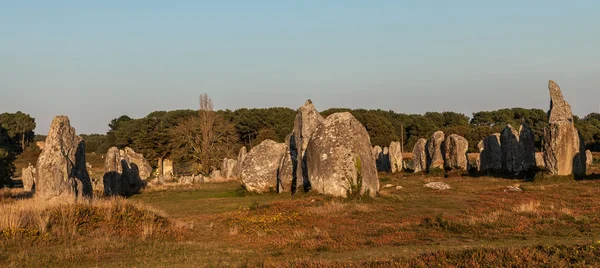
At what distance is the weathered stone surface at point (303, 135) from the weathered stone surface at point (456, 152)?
65.9 ft

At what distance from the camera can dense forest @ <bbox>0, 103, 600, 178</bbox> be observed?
5991 cm

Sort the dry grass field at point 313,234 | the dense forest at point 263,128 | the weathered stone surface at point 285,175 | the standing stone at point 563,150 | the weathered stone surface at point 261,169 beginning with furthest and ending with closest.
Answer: the dense forest at point 263,128, the standing stone at point 563,150, the weathered stone surface at point 261,169, the weathered stone surface at point 285,175, the dry grass field at point 313,234

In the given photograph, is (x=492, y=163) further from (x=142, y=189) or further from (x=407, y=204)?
(x=142, y=189)

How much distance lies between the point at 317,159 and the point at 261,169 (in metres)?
7.05

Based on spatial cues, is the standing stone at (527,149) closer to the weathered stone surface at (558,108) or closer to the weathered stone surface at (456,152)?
the weathered stone surface at (558,108)

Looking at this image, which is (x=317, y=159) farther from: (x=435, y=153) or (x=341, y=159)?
(x=435, y=153)

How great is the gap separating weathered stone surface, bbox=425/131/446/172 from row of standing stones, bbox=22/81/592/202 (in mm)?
225

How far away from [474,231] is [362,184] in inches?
346

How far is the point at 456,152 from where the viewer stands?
45.3m

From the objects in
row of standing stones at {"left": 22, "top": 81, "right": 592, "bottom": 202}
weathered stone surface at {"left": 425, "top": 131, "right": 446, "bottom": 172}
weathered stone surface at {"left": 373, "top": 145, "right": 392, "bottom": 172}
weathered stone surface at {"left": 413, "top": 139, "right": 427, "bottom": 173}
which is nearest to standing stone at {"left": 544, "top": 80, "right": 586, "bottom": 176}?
row of standing stones at {"left": 22, "top": 81, "right": 592, "bottom": 202}

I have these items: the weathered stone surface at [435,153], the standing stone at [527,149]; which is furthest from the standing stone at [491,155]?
the standing stone at [527,149]

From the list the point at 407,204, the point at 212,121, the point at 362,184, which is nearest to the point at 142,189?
the point at 362,184

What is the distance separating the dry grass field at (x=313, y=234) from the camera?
10312 millimetres

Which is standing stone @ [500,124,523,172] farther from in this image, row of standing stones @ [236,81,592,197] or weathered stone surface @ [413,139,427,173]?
weathered stone surface @ [413,139,427,173]
